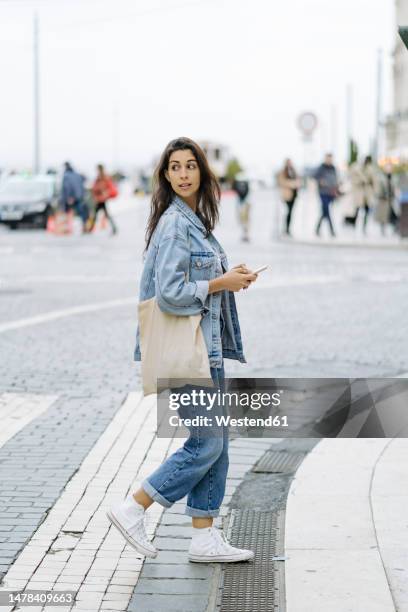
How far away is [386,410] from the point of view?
26.2 feet

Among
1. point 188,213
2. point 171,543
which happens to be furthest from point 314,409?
point 188,213

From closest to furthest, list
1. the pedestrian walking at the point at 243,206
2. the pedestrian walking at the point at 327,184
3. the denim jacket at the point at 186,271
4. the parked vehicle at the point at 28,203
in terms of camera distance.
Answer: the denim jacket at the point at 186,271
the pedestrian walking at the point at 243,206
the pedestrian walking at the point at 327,184
the parked vehicle at the point at 28,203

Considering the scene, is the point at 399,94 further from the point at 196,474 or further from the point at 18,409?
the point at 196,474

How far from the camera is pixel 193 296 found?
4.61m

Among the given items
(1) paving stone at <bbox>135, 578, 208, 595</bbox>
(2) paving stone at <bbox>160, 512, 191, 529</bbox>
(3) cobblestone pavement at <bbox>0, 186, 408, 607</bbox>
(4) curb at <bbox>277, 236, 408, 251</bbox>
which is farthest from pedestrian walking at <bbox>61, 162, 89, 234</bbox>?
(1) paving stone at <bbox>135, 578, 208, 595</bbox>

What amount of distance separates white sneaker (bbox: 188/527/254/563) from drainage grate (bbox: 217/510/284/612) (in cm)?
4

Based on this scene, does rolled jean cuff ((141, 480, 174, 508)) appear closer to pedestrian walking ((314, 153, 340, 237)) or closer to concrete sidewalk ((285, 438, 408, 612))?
concrete sidewalk ((285, 438, 408, 612))

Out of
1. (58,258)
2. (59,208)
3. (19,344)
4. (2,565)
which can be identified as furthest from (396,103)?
(2,565)

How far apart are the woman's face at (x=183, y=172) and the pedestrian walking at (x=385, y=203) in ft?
80.9

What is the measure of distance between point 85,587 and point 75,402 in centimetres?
393

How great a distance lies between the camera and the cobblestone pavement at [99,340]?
22.2 ft

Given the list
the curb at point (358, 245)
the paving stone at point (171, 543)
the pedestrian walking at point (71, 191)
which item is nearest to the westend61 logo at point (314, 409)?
the paving stone at point (171, 543)

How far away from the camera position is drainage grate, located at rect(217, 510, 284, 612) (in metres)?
4.52

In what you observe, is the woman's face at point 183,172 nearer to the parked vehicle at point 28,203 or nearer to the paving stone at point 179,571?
the paving stone at point 179,571
